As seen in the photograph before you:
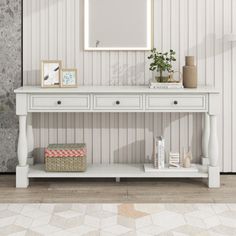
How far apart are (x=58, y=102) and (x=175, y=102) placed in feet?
3.08

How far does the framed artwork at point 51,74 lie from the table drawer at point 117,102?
0.41 meters

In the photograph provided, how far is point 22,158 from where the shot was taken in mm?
4559

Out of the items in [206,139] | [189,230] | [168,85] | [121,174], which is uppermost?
[168,85]

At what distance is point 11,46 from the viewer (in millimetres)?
4980

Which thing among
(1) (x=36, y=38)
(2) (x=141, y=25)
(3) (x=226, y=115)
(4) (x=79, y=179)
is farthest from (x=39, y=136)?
(3) (x=226, y=115)

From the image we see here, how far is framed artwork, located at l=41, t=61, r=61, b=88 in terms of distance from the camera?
15.3 ft

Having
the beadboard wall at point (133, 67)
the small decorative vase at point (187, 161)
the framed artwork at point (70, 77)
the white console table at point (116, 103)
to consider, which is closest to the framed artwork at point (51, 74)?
the framed artwork at point (70, 77)

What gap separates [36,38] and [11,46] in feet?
0.76

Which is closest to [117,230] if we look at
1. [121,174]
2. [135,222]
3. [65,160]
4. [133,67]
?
[135,222]

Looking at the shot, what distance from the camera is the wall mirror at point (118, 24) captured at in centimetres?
493

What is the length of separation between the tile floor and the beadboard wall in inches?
42.7

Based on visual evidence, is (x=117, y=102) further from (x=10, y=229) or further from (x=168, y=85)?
(x=10, y=229)

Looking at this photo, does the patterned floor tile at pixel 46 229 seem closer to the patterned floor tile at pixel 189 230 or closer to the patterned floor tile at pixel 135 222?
the patterned floor tile at pixel 135 222

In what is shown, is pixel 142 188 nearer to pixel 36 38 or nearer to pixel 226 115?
pixel 226 115
